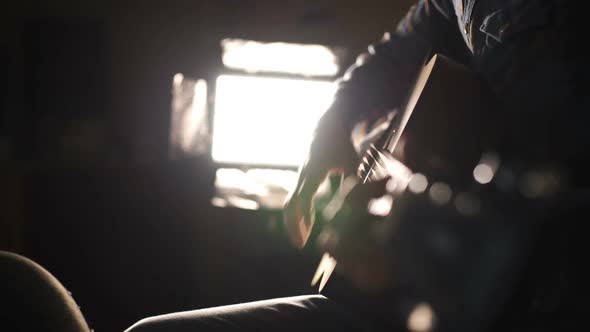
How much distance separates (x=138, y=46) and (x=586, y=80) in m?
2.09

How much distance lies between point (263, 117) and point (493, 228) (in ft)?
5.59

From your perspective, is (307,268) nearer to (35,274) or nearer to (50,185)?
(50,185)

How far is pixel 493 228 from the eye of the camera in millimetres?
528

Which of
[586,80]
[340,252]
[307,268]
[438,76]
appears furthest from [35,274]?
[307,268]

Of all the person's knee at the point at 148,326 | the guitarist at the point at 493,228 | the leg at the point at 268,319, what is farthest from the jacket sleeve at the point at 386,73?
the person's knee at the point at 148,326

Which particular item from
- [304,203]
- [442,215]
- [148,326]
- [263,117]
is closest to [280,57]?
[263,117]

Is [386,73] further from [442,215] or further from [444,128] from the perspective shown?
[442,215]

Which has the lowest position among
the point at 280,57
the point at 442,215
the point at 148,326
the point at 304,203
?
the point at 148,326

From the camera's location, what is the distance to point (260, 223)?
6.78 ft

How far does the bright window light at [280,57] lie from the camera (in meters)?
2.15

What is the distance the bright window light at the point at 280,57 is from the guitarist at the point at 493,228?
118 centimetres

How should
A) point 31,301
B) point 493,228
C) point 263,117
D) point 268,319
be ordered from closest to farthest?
point 493,228 → point 31,301 → point 268,319 → point 263,117

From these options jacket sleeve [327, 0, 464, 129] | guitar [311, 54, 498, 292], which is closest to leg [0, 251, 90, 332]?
guitar [311, 54, 498, 292]

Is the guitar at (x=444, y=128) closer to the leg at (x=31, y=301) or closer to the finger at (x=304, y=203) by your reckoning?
the finger at (x=304, y=203)
